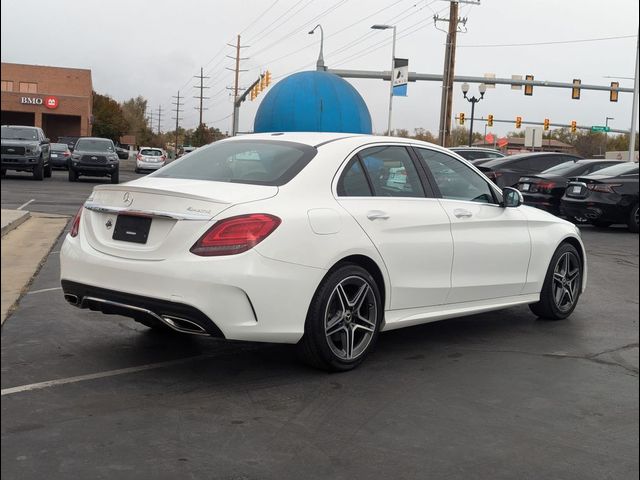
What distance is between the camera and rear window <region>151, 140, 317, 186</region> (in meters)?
4.79

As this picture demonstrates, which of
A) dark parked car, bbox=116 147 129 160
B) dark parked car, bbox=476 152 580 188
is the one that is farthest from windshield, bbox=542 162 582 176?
dark parked car, bbox=116 147 129 160

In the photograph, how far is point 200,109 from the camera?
94.3 m

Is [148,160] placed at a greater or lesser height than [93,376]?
greater

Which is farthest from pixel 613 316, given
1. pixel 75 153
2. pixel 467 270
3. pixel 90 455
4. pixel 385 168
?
pixel 75 153

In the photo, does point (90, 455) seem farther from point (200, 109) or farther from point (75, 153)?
point (200, 109)

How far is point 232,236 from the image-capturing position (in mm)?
4215

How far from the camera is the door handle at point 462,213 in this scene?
18.1 ft

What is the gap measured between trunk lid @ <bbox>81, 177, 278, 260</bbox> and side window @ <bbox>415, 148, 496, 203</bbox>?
5.21ft

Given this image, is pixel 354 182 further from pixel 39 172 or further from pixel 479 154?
pixel 39 172

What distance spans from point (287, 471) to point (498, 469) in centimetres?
90

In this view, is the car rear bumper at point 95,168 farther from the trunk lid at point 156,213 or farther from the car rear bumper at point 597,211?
the trunk lid at point 156,213

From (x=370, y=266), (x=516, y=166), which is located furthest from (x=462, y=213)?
(x=516, y=166)

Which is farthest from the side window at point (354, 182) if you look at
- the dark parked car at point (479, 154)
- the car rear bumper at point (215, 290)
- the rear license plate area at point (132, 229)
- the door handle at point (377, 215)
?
the dark parked car at point (479, 154)

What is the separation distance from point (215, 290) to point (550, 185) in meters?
13.4
